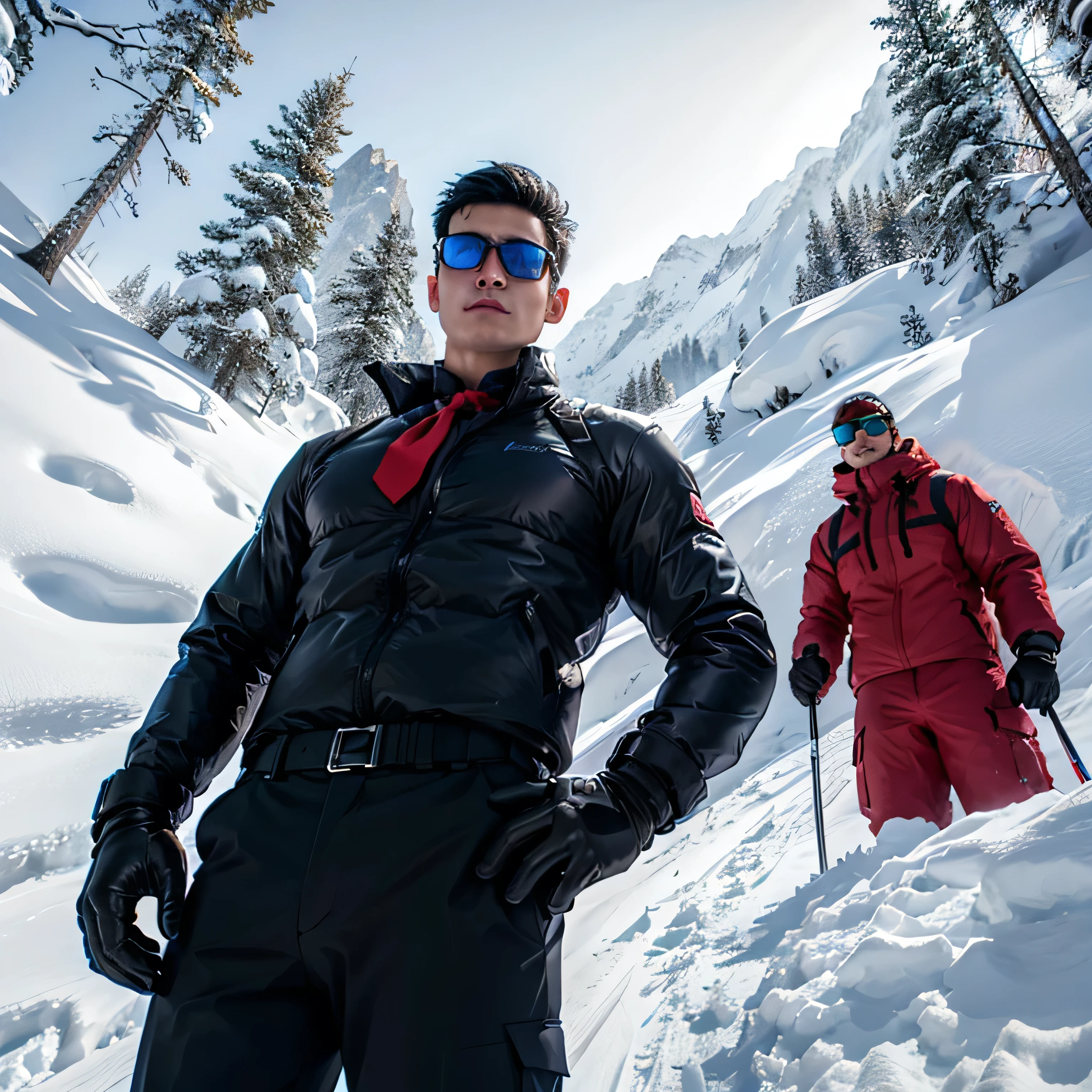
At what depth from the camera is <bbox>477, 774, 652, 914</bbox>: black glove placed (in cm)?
117

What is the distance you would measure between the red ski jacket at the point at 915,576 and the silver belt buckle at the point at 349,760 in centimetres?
287

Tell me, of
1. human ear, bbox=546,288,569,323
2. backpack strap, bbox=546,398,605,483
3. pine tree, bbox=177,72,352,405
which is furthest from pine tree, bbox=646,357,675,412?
backpack strap, bbox=546,398,605,483

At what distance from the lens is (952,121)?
54.9 feet

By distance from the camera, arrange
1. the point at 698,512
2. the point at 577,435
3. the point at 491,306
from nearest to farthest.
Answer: the point at 698,512 < the point at 577,435 < the point at 491,306

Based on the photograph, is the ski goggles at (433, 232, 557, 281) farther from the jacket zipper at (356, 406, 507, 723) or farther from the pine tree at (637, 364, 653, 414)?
the pine tree at (637, 364, 653, 414)

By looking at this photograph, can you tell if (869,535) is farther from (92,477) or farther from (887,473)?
(92,477)

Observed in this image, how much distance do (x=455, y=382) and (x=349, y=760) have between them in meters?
1.25

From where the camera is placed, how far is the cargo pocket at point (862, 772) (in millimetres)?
3277

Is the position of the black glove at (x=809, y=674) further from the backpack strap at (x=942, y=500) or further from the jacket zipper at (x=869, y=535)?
the backpack strap at (x=942, y=500)

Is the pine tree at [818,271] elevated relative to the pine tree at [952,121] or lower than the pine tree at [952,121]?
elevated

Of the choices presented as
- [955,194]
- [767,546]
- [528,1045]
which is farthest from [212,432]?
[955,194]

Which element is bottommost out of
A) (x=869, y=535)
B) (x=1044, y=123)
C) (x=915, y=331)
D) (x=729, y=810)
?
(x=729, y=810)

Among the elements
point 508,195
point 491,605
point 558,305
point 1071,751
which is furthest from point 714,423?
point 491,605

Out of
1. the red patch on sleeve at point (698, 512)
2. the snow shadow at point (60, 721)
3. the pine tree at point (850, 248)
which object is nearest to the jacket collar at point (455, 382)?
the red patch on sleeve at point (698, 512)
